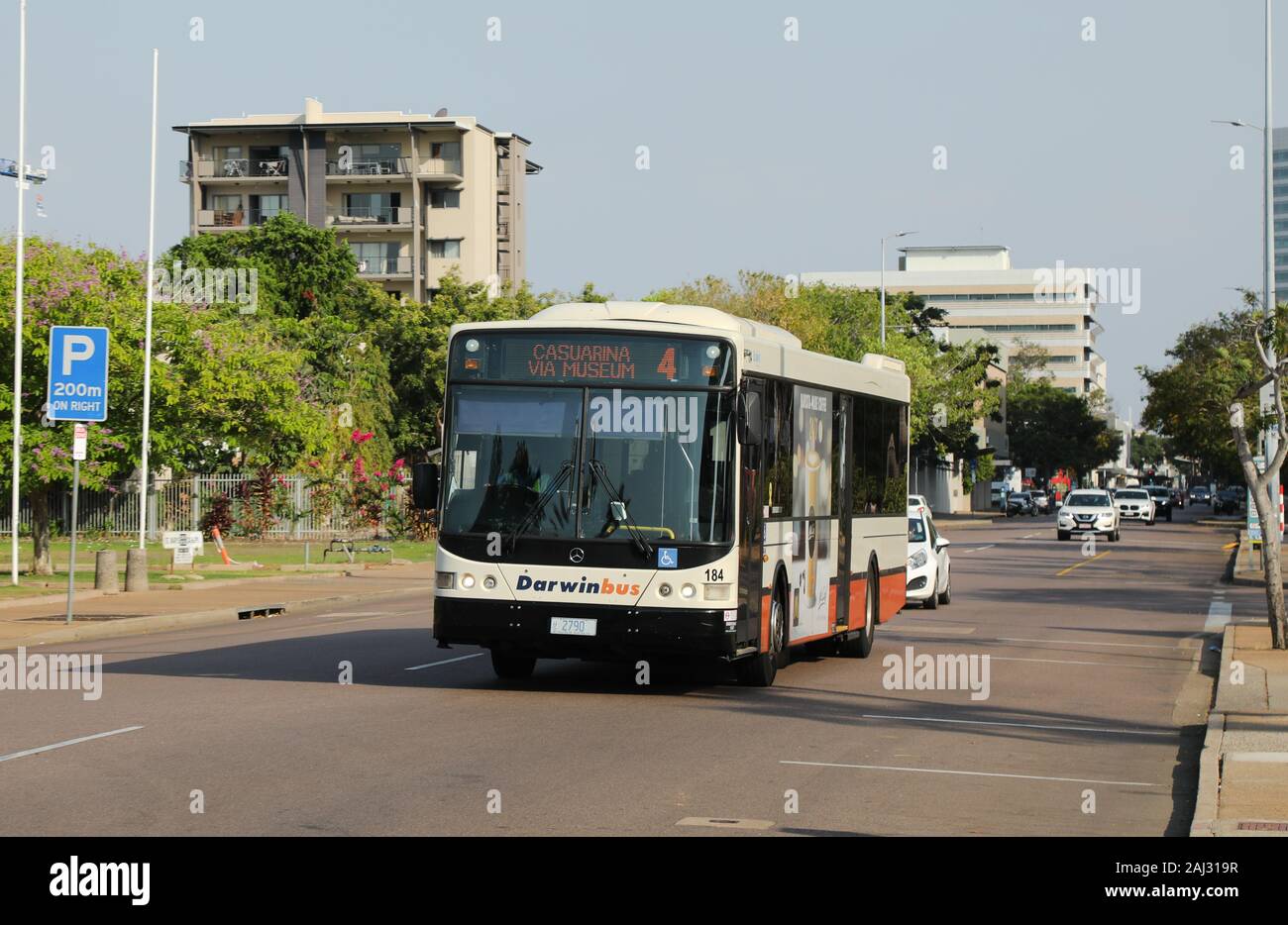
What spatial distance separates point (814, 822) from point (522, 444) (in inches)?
246

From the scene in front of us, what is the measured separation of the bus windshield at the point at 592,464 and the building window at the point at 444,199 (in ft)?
250

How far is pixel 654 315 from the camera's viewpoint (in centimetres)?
1562

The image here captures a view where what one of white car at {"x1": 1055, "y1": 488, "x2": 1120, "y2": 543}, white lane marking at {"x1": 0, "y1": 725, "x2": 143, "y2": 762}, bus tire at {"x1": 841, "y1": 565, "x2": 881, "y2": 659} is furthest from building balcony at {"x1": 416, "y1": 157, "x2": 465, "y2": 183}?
white lane marking at {"x1": 0, "y1": 725, "x2": 143, "y2": 762}

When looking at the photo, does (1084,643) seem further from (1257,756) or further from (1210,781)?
(1210,781)

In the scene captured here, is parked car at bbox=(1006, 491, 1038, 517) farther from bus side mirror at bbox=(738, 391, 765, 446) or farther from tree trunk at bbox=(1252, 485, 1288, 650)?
bus side mirror at bbox=(738, 391, 765, 446)

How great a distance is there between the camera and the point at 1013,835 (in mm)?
9148

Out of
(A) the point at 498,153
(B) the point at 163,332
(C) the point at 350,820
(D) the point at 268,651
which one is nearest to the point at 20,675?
(D) the point at 268,651

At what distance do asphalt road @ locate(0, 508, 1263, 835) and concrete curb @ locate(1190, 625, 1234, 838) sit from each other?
186mm

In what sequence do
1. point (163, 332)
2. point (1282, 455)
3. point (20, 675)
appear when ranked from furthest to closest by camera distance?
point (163, 332)
point (1282, 455)
point (20, 675)

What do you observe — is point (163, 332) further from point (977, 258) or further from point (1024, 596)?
point (977, 258)

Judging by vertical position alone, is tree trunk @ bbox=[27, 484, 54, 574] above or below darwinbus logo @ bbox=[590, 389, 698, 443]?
below

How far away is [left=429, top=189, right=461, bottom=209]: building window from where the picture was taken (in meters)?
89.8

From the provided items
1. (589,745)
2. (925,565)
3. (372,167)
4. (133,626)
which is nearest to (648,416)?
(589,745)

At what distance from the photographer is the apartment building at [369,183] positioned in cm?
8850
